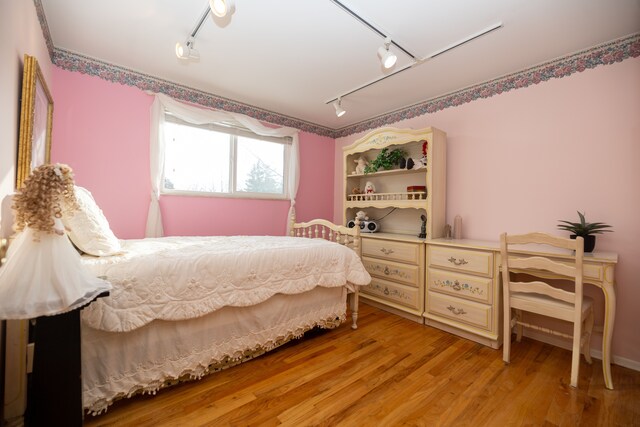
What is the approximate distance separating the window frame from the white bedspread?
0.96 meters

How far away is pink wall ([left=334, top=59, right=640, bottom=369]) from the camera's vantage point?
2184mm

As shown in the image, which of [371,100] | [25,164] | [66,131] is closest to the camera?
[25,164]

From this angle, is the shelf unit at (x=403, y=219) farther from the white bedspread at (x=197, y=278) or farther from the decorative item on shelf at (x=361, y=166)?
the white bedspread at (x=197, y=278)

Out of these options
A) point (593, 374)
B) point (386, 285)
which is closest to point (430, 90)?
point (386, 285)

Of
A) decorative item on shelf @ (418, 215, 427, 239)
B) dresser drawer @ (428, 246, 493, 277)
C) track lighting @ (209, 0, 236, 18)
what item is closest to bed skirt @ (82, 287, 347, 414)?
dresser drawer @ (428, 246, 493, 277)

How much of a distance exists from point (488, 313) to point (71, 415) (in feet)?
9.18

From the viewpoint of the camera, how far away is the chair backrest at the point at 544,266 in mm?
1858

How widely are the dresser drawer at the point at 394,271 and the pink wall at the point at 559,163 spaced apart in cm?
76

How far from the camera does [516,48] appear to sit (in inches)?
91.8

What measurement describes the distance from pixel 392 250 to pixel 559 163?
5.66 feet

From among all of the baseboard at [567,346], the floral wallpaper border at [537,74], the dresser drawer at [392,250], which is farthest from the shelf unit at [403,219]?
the baseboard at [567,346]

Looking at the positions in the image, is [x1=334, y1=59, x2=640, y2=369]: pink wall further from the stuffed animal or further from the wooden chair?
the wooden chair

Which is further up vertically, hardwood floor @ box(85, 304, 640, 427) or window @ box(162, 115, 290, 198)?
window @ box(162, 115, 290, 198)

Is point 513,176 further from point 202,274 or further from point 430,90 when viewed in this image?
point 202,274
